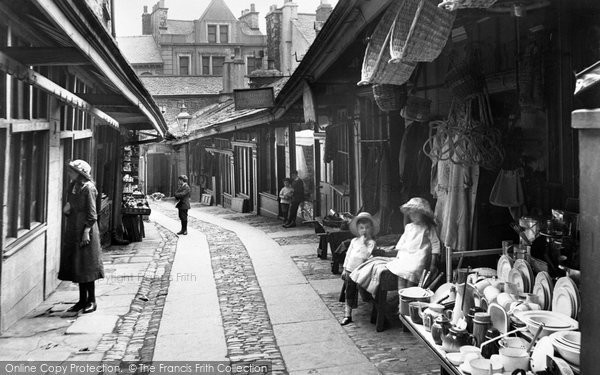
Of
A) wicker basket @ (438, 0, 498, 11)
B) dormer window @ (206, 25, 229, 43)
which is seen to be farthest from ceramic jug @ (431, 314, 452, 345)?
dormer window @ (206, 25, 229, 43)

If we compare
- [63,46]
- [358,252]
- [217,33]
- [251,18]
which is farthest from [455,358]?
→ [251,18]

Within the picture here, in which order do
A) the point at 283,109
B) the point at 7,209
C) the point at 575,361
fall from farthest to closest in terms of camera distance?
the point at 283,109, the point at 7,209, the point at 575,361

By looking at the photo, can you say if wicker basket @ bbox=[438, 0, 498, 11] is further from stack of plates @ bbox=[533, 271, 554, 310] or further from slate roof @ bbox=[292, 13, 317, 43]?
slate roof @ bbox=[292, 13, 317, 43]

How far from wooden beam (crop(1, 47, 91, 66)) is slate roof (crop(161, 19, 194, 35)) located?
4750 cm

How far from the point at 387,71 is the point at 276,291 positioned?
4762mm

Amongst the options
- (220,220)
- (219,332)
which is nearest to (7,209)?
(219,332)

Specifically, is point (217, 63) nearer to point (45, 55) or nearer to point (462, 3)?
point (45, 55)

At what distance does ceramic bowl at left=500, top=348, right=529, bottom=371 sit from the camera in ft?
10.6

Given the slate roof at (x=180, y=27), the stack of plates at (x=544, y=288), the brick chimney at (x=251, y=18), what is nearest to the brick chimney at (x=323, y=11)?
the stack of plates at (x=544, y=288)

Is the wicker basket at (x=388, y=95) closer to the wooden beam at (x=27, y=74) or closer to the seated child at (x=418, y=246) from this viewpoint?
the seated child at (x=418, y=246)

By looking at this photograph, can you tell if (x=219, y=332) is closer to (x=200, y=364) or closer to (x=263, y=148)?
(x=200, y=364)

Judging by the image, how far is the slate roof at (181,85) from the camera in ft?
133

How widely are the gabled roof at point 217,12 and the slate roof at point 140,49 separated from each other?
525cm

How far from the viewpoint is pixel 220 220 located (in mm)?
19359
